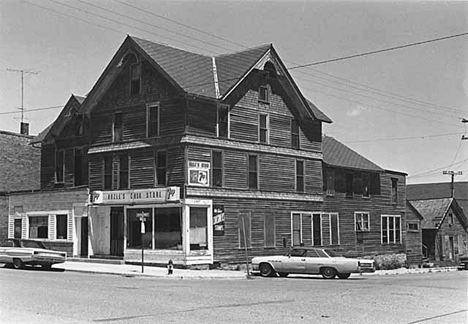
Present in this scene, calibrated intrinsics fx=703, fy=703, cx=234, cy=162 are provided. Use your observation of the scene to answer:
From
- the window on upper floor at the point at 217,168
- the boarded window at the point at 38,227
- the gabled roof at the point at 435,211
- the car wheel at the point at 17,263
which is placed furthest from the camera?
the gabled roof at the point at 435,211

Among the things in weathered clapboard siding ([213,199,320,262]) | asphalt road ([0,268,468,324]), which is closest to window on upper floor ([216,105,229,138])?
weathered clapboard siding ([213,199,320,262])

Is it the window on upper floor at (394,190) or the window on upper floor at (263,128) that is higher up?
the window on upper floor at (263,128)

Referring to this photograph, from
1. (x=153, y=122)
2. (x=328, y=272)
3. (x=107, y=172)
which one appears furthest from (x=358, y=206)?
(x=328, y=272)

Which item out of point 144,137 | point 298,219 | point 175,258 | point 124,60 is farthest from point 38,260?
point 298,219

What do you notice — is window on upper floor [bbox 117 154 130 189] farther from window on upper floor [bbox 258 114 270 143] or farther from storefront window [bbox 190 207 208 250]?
window on upper floor [bbox 258 114 270 143]

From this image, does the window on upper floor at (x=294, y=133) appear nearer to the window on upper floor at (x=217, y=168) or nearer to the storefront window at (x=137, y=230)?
the window on upper floor at (x=217, y=168)

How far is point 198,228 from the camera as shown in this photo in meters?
37.3

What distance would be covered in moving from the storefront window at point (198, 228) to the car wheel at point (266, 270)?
493cm

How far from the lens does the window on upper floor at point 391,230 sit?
5338 centimetres

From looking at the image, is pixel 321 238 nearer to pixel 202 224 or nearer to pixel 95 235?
pixel 202 224

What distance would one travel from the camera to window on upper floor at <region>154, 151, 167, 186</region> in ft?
125

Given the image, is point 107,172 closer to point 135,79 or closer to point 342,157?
point 135,79

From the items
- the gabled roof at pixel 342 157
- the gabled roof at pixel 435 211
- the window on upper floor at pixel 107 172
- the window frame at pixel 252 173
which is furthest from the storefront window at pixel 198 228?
the gabled roof at pixel 435 211

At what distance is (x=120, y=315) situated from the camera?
50.4 ft
